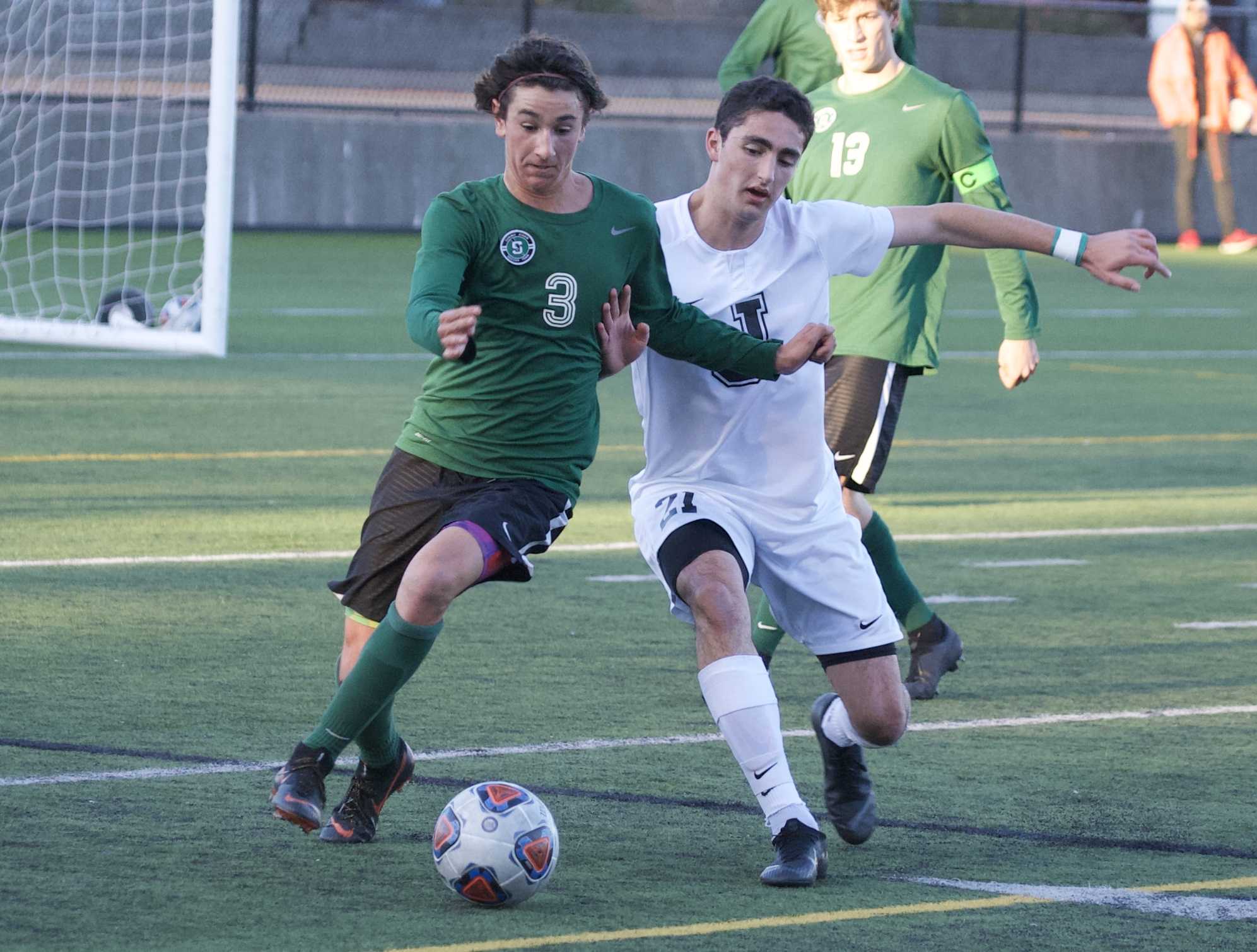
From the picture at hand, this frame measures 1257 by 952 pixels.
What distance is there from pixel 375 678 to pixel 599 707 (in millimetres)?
1668

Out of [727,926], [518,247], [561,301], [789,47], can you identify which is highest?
[789,47]

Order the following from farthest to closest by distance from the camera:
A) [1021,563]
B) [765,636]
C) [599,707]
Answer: [1021,563] < [765,636] < [599,707]

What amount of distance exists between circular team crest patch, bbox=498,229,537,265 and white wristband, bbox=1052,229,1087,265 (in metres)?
1.35

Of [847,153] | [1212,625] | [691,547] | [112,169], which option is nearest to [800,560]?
[691,547]

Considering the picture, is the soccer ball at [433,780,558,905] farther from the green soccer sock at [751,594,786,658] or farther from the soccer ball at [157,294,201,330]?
the soccer ball at [157,294,201,330]

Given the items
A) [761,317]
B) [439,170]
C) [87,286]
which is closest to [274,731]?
[761,317]

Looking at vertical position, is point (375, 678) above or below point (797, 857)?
above

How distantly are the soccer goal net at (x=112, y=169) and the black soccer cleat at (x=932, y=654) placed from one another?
Result: 270 inches

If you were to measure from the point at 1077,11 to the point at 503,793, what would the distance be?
30529mm

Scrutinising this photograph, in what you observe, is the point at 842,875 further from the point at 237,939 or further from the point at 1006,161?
the point at 1006,161

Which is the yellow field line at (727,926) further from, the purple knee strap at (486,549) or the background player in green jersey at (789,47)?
the background player in green jersey at (789,47)

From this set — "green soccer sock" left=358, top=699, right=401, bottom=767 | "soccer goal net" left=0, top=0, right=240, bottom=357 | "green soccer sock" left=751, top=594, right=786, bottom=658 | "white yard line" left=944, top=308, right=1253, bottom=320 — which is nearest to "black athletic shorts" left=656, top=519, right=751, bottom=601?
"green soccer sock" left=358, top=699, right=401, bottom=767

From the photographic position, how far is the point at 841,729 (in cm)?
552

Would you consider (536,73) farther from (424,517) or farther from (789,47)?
(789,47)
